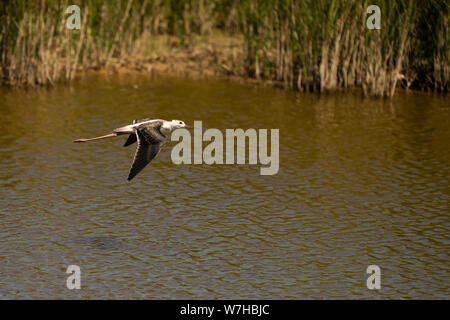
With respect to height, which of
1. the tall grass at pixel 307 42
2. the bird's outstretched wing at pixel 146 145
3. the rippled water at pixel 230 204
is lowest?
the rippled water at pixel 230 204

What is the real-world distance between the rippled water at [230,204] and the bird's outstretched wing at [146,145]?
2.67 ft

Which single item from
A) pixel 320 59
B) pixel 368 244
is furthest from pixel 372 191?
pixel 320 59

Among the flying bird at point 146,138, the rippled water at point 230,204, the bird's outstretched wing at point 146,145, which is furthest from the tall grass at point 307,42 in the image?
the bird's outstretched wing at point 146,145

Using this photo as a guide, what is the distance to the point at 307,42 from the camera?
480 inches

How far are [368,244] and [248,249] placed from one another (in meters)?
0.93

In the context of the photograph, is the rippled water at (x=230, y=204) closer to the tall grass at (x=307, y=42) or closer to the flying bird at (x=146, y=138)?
the tall grass at (x=307, y=42)

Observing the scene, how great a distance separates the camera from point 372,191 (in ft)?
27.5

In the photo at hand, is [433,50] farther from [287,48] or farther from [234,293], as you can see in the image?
[234,293]

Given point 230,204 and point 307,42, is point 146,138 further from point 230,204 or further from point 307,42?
point 307,42

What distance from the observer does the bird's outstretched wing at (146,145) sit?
→ 5.98 metres

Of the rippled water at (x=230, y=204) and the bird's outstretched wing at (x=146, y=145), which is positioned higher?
the bird's outstretched wing at (x=146, y=145)

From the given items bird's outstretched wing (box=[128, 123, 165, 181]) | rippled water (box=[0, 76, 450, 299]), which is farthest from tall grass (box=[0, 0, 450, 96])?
bird's outstretched wing (box=[128, 123, 165, 181])

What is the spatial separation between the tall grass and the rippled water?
1.57 ft
